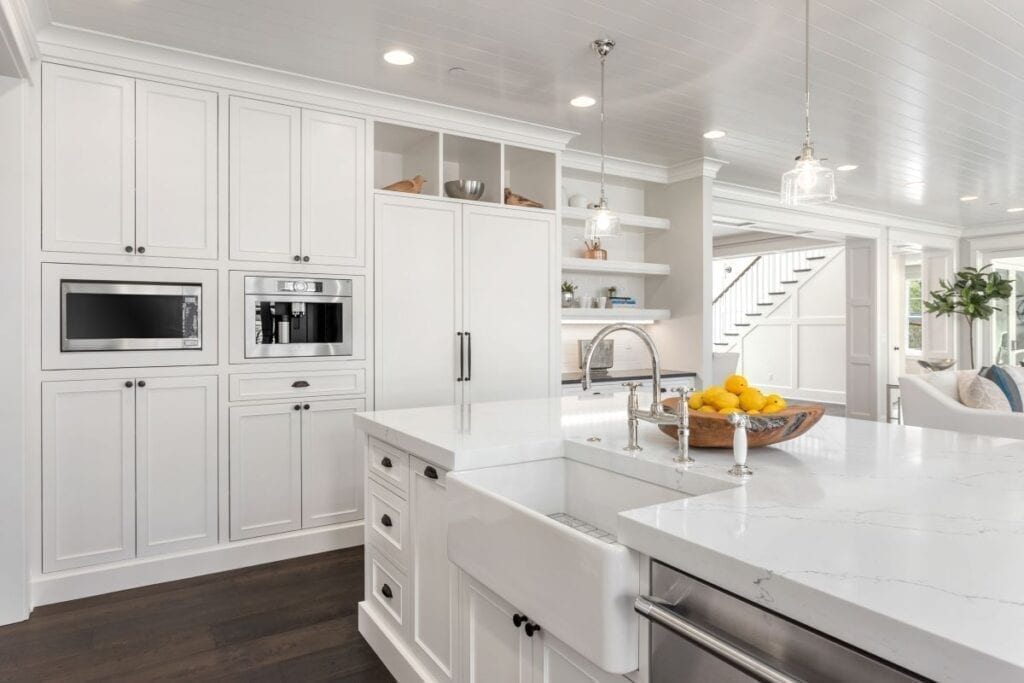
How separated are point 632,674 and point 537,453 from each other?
2.69 feet

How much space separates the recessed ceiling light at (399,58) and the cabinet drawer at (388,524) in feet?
6.81

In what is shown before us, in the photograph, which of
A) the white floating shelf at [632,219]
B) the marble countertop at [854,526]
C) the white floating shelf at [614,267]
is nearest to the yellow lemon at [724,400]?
the marble countertop at [854,526]

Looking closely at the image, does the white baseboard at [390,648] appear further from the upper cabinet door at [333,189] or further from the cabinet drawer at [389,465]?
the upper cabinet door at [333,189]

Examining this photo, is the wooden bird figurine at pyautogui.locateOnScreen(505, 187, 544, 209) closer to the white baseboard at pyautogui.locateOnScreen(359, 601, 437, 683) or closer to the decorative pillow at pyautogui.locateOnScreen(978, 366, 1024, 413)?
the white baseboard at pyautogui.locateOnScreen(359, 601, 437, 683)

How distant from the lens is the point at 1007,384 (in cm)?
454

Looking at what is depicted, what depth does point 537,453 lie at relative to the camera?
1.94 meters

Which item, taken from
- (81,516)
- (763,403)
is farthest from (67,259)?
(763,403)

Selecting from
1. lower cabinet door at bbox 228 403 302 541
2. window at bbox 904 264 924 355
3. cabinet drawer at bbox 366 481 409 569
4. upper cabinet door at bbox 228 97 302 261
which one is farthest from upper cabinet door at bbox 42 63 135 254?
window at bbox 904 264 924 355

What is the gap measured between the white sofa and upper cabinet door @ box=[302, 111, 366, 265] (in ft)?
13.1

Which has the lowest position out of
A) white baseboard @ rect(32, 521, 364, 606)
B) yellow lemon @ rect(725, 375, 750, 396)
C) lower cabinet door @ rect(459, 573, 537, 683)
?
white baseboard @ rect(32, 521, 364, 606)

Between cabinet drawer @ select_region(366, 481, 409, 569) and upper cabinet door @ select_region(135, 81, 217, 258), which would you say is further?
upper cabinet door @ select_region(135, 81, 217, 258)

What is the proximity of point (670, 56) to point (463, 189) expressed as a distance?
148 centimetres

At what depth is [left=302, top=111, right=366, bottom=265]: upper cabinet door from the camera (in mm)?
3537

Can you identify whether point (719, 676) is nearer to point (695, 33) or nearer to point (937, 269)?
point (695, 33)
